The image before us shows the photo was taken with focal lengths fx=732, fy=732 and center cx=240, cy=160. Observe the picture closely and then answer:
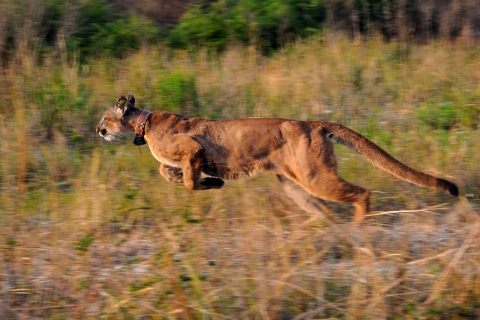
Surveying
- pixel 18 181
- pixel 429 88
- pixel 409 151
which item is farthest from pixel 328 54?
pixel 18 181

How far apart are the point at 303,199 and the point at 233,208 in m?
0.64

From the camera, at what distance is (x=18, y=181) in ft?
24.8

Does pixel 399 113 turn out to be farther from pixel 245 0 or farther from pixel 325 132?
pixel 245 0

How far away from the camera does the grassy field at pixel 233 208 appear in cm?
505

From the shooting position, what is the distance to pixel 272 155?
258 inches

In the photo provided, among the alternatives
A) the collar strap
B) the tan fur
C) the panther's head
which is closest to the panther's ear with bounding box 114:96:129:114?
the panther's head

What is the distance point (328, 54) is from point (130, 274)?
6.93 metres

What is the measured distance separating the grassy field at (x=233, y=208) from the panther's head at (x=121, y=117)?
387mm

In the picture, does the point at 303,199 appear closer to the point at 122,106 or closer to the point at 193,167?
the point at 193,167

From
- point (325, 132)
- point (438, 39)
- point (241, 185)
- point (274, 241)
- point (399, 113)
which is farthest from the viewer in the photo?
point (438, 39)

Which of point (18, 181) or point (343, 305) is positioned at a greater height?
point (18, 181)

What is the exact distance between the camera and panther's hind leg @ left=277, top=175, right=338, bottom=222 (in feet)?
21.6

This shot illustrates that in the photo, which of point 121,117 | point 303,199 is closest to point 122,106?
point 121,117

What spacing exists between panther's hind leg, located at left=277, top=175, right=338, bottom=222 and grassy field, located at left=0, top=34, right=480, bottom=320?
92 millimetres
